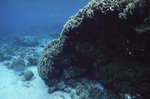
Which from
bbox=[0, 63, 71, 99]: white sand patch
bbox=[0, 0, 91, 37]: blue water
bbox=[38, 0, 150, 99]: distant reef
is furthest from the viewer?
bbox=[0, 0, 91, 37]: blue water

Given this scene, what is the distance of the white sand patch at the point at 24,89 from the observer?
220 inches

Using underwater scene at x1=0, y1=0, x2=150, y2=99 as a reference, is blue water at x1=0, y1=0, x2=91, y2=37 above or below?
above

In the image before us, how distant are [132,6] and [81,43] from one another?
2252 millimetres

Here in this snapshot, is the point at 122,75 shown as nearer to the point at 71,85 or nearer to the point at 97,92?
the point at 97,92

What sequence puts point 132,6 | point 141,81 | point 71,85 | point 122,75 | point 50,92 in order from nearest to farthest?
point 132,6, point 141,81, point 122,75, point 71,85, point 50,92

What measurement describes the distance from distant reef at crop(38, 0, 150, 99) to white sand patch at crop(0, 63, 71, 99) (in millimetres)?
2059

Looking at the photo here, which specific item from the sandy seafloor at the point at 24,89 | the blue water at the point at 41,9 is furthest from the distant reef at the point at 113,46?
the blue water at the point at 41,9

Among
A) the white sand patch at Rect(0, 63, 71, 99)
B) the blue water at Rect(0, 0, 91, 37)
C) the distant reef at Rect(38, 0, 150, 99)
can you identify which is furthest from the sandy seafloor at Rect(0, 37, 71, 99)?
the blue water at Rect(0, 0, 91, 37)

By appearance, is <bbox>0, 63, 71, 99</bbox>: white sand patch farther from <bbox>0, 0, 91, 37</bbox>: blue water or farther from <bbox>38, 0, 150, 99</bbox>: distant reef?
<bbox>0, 0, 91, 37</bbox>: blue water

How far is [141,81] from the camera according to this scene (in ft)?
9.38

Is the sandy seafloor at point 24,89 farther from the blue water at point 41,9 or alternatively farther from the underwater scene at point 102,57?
the blue water at point 41,9

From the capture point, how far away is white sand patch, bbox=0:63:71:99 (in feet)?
18.3

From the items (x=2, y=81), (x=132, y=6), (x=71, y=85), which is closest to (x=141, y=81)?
(x=132, y=6)

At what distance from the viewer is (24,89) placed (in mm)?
6539
